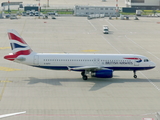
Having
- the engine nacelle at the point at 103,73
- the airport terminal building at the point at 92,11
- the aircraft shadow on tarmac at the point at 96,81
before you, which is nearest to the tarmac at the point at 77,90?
the aircraft shadow on tarmac at the point at 96,81

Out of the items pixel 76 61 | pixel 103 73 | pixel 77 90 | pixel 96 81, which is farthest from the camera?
pixel 76 61

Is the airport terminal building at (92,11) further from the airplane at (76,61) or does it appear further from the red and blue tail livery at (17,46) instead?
the red and blue tail livery at (17,46)

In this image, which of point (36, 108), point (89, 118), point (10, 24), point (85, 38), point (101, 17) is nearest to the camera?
point (89, 118)

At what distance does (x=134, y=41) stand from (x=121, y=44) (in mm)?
6088

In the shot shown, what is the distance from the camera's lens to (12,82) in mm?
49375

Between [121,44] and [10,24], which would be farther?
[10,24]

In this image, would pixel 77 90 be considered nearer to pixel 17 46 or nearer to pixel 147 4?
pixel 17 46

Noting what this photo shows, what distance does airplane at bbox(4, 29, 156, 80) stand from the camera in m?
50.3

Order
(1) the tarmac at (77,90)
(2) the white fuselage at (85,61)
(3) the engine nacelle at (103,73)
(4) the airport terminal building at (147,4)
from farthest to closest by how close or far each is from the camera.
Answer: (4) the airport terminal building at (147,4) → (2) the white fuselage at (85,61) → (3) the engine nacelle at (103,73) → (1) the tarmac at (77,90)

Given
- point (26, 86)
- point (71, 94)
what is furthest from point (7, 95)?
point (71, 94)

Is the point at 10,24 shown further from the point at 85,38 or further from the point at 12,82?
the point at 12,82

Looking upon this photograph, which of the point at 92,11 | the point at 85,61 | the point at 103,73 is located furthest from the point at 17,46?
the point at 92,11

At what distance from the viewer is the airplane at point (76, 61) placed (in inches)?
1981

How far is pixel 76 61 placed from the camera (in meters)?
51.2
